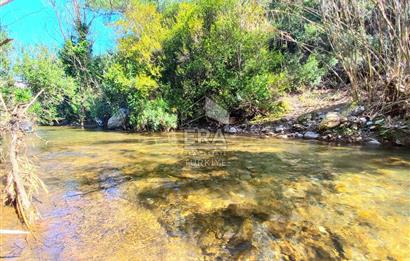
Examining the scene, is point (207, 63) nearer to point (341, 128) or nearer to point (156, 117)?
point (156, 117)

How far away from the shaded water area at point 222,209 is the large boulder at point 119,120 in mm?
7017

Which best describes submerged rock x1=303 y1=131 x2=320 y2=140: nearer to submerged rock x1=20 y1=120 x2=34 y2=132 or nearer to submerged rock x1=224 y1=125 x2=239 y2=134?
submerged rock x1=224 y1=125 x2=239 y2=134

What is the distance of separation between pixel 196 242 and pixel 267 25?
9744 millimetres

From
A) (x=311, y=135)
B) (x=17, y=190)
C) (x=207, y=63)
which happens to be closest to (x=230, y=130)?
(x=207, y=63)

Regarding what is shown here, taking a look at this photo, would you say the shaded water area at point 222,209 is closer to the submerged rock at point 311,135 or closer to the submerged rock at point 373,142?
the submerged rock at point 373,142

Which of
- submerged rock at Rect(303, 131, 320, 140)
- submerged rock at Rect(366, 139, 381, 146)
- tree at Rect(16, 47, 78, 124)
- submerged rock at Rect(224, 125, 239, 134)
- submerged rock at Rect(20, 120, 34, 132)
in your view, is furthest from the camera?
tree at Rect(16, 47, 78, 124)

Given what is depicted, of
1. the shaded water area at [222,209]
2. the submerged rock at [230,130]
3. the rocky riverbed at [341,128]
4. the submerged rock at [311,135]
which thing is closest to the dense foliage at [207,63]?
the submerged rock at [230,130]

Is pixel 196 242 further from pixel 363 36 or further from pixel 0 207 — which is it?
pixel 363 36

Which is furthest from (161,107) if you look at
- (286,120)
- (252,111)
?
(286,120)

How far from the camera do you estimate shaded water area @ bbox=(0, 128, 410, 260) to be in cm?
272

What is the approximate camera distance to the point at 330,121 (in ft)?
28.9

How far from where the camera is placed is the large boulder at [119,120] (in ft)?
43.7

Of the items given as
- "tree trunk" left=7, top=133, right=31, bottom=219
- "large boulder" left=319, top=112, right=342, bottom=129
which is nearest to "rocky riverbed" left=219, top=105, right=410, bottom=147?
"large boulder" left=319, top=112, right=342, bottom=129

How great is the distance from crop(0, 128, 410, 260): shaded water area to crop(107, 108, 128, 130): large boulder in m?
7.02
